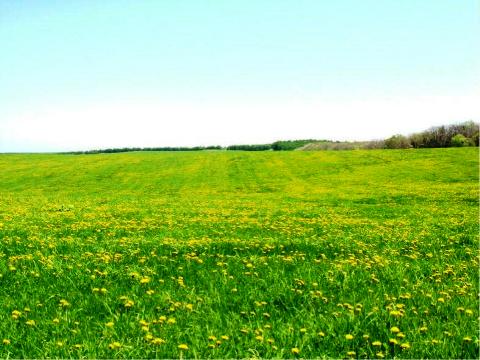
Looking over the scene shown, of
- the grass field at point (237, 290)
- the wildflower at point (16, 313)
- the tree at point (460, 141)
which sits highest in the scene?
the tree at point (460, 141)

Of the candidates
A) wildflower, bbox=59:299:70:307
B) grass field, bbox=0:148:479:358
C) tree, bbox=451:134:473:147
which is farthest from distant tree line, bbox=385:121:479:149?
wildflower, bbox=59:299:70:307

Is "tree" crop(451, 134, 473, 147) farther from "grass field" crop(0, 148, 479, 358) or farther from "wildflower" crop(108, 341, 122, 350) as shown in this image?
"wildflower" crop(108, 341, 122, 350)

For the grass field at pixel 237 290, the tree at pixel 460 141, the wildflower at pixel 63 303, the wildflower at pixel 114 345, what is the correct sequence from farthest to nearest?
the tree at pixel 460 141, the wildflower at pixel 63 303, the grass field at pixel 237 290, the wildflower at pixel 114 345

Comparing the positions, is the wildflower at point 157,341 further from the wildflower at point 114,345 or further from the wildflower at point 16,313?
the wildflower at point 16,313

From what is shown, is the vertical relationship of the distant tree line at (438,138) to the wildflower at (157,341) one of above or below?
above

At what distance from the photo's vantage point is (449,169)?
58438 millimetres

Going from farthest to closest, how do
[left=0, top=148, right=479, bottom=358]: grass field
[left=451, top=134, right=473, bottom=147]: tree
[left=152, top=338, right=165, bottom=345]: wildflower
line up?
[left=451, top=134, right=473, bottom=147]: tree → [left=0, top=148, right=479, bottom=358]: grass field → [left=152, top=338, right=165, bottom=345]: wildflower

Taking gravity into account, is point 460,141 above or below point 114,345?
above

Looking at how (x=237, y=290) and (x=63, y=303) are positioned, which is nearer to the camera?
(x=63, y=303)

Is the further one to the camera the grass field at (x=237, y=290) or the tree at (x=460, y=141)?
the tree at (x=460, y=141)

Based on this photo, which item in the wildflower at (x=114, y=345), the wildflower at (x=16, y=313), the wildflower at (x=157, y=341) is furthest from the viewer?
the wildflower at (x=16, y=313)

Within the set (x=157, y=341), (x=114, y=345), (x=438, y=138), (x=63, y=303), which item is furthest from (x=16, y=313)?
(x=438, y=138)

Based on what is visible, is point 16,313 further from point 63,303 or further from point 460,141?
point 460,141

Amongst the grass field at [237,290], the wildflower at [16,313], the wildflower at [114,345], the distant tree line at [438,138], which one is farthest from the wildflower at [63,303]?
the distant tree line at [438,138]
